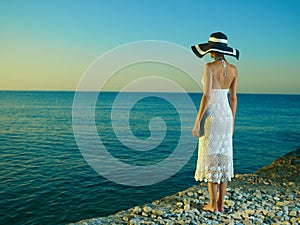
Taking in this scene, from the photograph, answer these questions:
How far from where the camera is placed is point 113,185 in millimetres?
11070

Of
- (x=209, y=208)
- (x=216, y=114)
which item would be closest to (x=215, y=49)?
(x=216, y=114)

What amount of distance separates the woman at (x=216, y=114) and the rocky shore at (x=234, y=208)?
1.73 feet

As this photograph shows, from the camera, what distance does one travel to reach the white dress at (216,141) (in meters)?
4.70

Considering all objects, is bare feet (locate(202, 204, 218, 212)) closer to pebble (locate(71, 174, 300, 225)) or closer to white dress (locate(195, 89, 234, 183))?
pebble (locate(71, 174, 300, 225))

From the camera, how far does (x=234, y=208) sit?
5.48 metres

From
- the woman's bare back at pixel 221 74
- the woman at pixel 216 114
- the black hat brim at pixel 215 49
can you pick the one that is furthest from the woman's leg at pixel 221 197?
the black hat brim at pixel 215 49

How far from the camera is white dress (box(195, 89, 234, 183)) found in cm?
470

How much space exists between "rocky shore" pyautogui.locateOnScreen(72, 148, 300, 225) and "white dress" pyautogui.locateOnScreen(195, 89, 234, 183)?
693mm

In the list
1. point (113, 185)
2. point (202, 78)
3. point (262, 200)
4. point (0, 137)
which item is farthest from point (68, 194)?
point (0, 137)

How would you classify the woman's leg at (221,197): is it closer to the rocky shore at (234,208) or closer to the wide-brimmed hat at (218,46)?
the rocky shore at (234,208)

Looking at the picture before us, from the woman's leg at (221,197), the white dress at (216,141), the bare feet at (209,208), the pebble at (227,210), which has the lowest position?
the pebble at (227,210)

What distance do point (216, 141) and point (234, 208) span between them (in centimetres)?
154

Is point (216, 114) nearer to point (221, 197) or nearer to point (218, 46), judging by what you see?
point (218, 46)

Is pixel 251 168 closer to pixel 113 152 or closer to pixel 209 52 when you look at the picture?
pixel 113 152
